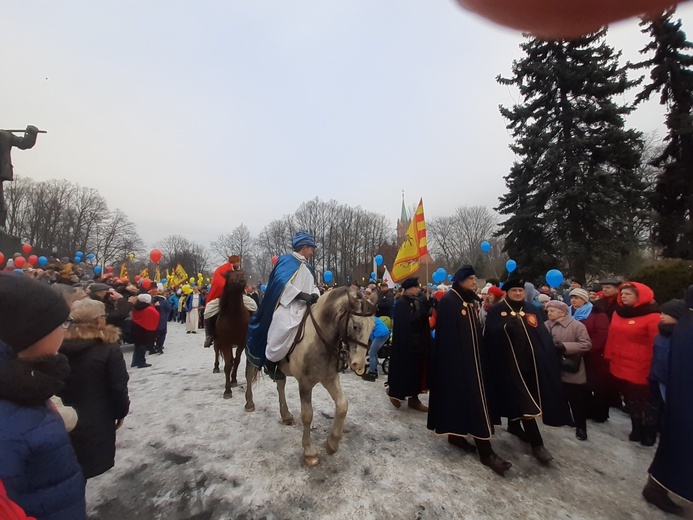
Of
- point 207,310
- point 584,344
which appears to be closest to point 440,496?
point 584,344

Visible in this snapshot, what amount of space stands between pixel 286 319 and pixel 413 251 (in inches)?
176

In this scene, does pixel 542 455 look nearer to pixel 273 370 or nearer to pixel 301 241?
pixel 273 370

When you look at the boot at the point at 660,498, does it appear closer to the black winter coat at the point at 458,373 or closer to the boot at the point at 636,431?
the black winter coat at the point at 458,373

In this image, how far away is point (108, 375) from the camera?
2.89 m

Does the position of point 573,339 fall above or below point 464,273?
below

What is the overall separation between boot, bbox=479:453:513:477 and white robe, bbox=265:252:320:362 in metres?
2.71

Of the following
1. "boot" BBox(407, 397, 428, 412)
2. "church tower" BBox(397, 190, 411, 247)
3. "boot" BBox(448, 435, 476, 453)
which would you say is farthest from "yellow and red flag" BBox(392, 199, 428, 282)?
"church tower" BBox(397, 190, 411, 247)

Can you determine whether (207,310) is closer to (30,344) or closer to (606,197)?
(30,344)

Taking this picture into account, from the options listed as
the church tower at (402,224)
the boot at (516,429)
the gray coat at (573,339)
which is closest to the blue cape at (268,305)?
the boot at (516,429)

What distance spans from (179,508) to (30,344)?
2551 millimetres

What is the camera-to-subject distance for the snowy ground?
323cm

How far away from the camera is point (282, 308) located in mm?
4520

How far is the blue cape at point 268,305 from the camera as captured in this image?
184 inches

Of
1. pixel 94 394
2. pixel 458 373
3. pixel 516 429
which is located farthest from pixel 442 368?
pixel 94 394
